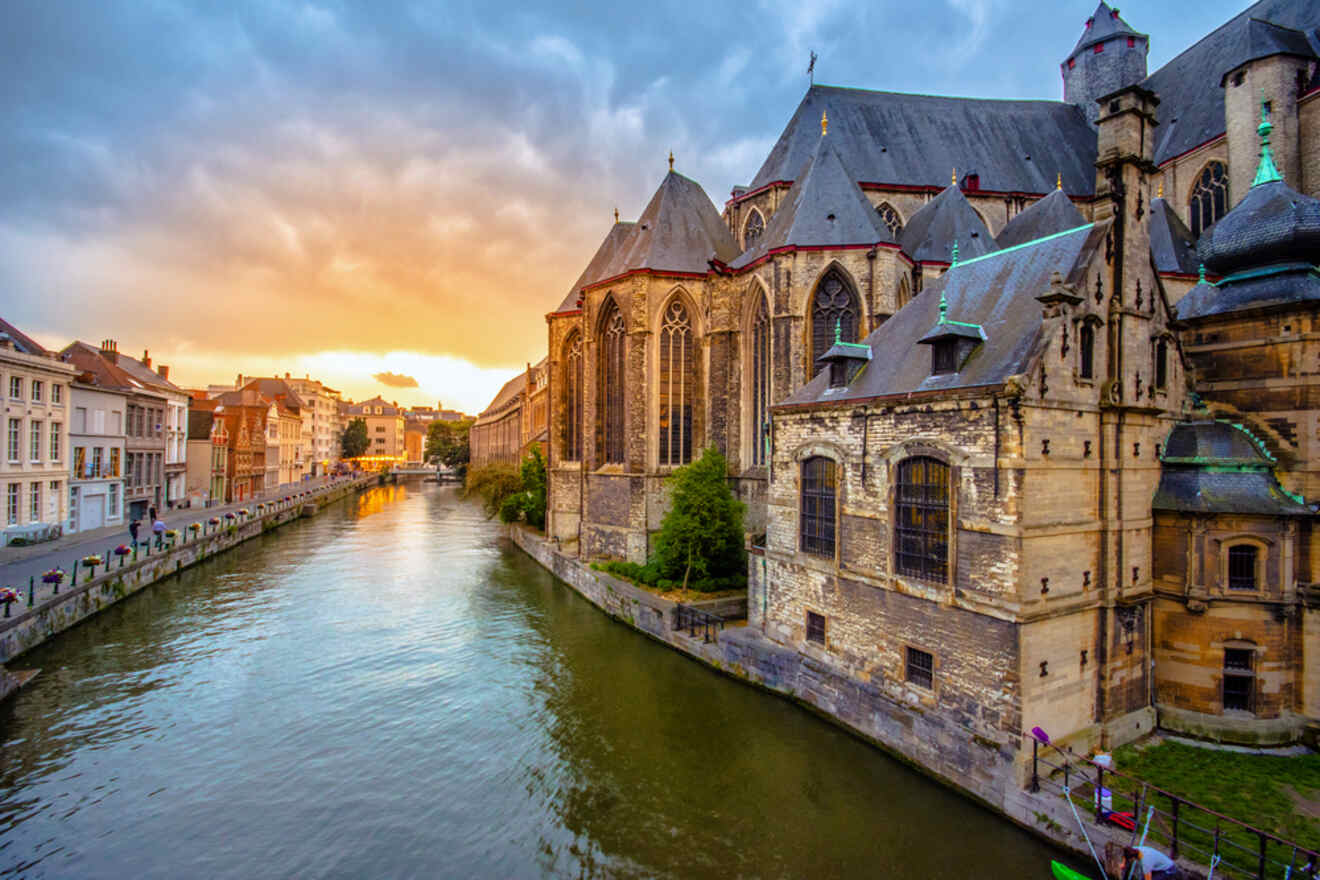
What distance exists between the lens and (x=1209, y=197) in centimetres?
2548

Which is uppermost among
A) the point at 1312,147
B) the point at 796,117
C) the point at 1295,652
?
the point at 796,117

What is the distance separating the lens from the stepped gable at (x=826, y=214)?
72.7 ft

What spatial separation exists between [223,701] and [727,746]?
11.3 m

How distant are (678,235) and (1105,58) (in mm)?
27232

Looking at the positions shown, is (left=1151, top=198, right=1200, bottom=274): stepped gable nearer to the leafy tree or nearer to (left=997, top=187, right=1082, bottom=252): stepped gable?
(left=997, top=187, right=1082, bottom=252): stepped gable

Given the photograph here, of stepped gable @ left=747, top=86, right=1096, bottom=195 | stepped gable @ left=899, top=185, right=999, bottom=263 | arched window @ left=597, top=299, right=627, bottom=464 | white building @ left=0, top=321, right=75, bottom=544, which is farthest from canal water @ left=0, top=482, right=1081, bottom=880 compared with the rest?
stepped gable @ left=747, top=86, right=1096, bottom=195

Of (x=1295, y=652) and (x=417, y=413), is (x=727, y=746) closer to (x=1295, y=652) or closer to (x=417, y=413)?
(x=1295, y=652)

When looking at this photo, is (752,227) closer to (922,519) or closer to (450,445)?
(922,519)

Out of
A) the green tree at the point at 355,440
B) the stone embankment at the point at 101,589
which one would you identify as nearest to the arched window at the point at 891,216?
the stone embankment at the point at 101,589

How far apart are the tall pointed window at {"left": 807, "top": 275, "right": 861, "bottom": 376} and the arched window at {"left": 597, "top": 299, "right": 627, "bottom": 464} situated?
800 cm

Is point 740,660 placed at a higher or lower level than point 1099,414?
lower

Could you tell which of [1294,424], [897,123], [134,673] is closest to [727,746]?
[1294,424]

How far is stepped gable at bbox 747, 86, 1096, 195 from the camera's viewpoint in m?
30.0

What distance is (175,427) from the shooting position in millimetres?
42969
